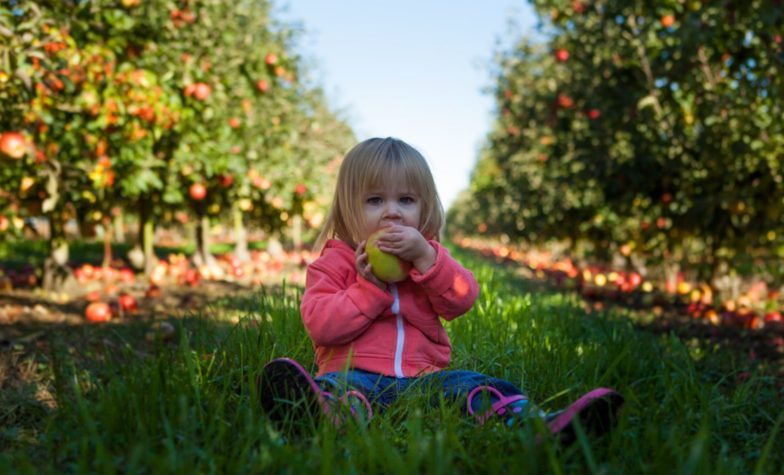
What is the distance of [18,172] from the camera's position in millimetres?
6355

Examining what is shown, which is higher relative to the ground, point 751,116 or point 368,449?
point 751,116

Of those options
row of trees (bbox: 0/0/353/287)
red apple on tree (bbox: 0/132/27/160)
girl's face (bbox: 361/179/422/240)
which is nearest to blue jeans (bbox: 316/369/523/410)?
girl's face (bbox: 361/179/422/240)

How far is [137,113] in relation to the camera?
6.48m

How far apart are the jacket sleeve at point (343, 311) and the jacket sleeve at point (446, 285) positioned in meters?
0.14

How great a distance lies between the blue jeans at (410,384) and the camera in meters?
2.27

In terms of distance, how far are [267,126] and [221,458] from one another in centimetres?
1000

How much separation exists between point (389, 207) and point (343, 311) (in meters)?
0.42

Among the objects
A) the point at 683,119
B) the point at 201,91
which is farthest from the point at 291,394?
the point at 683,119

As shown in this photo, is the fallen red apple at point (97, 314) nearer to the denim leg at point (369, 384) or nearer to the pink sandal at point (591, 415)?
the denim leg at point (369, 384)

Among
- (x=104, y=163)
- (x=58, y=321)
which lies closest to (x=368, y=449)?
(x=58, y=321)

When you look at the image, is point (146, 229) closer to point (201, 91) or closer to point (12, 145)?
point (201, 91)

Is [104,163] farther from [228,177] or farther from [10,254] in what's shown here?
[10,254]

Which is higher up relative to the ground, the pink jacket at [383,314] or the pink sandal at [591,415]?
the pink jacket at [383,314]

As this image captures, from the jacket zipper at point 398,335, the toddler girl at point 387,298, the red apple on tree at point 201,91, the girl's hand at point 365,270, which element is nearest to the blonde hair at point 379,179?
the toddler girl at point 387,298
